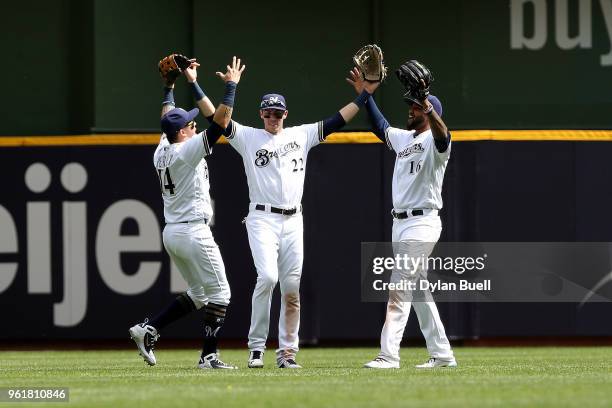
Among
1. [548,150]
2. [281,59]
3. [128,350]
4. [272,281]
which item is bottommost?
[128,350]

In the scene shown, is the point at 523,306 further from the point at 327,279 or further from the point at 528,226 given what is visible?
the point at 327,279

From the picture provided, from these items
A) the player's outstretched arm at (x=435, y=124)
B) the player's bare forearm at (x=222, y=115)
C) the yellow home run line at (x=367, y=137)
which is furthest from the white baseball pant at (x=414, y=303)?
the yellow home run line at (x=367, y=137)

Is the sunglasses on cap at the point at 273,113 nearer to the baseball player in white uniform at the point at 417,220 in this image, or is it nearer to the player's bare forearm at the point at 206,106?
the player's bare forearm at the point at 206,106

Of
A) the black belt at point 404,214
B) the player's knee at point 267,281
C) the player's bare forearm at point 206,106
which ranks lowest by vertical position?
the player's knee at point 267,281

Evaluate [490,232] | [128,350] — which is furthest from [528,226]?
[128,350]

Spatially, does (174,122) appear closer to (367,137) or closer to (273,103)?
(273,103)

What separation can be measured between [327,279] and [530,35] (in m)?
3.66

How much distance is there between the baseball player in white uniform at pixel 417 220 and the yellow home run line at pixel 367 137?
4.03 metres

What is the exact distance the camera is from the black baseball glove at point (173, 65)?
1035 cm

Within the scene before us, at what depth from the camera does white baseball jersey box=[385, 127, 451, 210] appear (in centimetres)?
970

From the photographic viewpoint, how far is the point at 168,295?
1380 cm

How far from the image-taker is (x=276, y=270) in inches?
387

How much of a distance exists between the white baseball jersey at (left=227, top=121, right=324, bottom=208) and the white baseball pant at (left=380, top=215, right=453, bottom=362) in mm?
894

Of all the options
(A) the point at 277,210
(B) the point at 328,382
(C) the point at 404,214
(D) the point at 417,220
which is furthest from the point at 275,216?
(B) the point at 328,382
